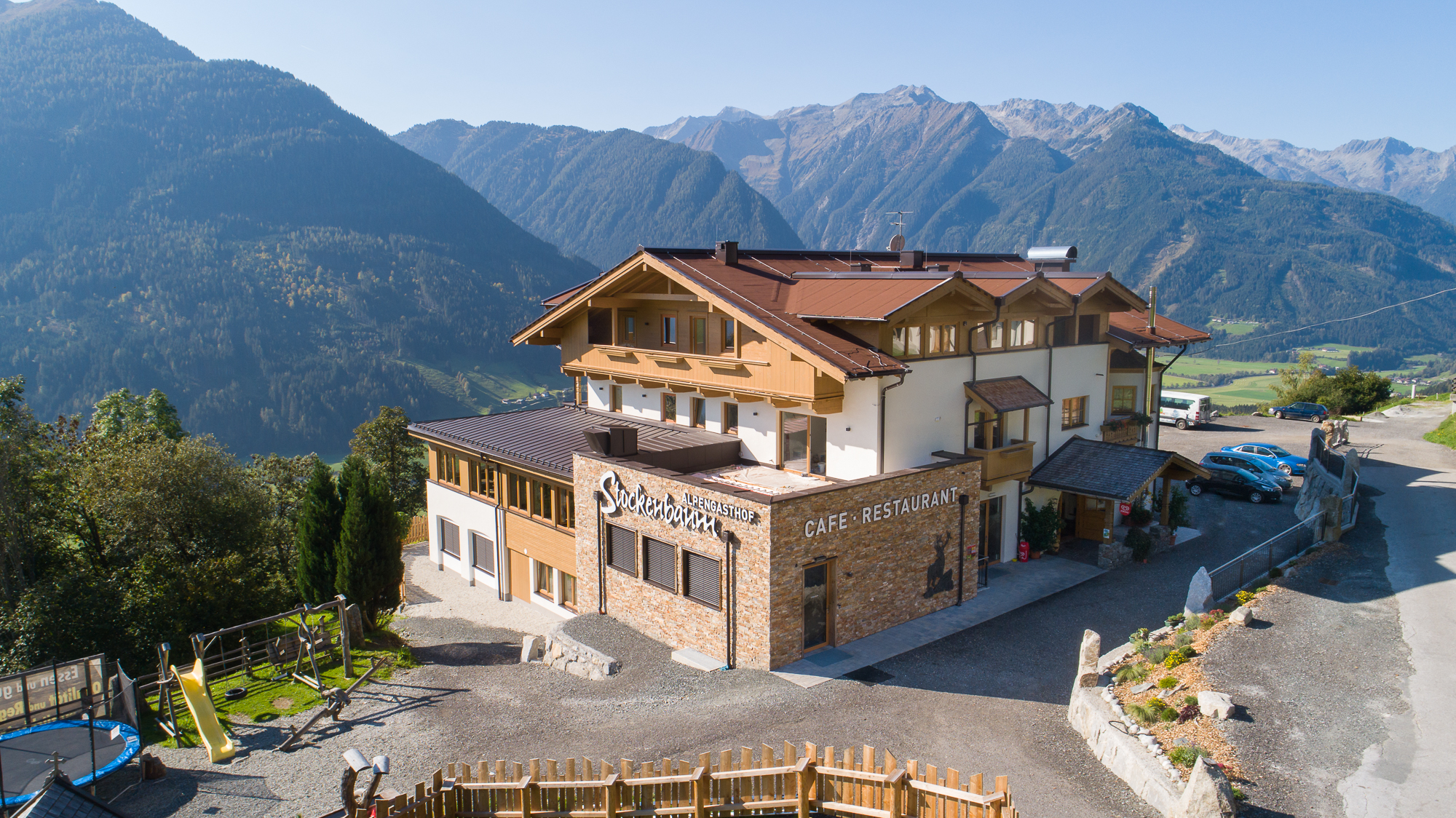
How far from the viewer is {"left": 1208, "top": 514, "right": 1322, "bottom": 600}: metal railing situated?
68.2ft

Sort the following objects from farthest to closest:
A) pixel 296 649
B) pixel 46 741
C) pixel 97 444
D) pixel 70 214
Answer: pixel 70 214 < pixel 97 444 < pixel 296 649 < pixel 46 741

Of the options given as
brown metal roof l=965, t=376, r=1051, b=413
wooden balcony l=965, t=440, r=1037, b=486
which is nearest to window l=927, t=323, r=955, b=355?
brown metal roof l=965, t=376, r=1051, b=413

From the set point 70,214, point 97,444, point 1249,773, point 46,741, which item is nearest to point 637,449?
point 46,741

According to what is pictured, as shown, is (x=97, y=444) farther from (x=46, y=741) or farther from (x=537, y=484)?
(x=46, y=741)

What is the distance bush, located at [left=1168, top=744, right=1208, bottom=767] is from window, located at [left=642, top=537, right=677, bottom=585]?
11147mm

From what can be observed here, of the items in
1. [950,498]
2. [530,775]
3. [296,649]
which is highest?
[950,498]

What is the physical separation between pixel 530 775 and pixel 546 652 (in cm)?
916

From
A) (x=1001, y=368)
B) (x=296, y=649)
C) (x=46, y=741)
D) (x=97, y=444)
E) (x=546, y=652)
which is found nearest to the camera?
(x=46, y=741)

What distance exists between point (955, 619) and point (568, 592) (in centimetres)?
1216

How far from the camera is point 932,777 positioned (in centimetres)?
1092

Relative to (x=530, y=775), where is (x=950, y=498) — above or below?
above

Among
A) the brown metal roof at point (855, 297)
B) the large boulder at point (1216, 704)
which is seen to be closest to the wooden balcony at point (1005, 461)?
the brown metal roof at point (855, 297)

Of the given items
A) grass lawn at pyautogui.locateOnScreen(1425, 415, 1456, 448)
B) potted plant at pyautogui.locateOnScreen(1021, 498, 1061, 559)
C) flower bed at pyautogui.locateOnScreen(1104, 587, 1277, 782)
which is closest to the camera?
flower bed at pyautogui.locateOnScreen(1104, 587, 1277, 782)

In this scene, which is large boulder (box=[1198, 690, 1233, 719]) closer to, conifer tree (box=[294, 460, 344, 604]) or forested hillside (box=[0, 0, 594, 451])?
conifer tree (box=[294, 460, 344, 604])
